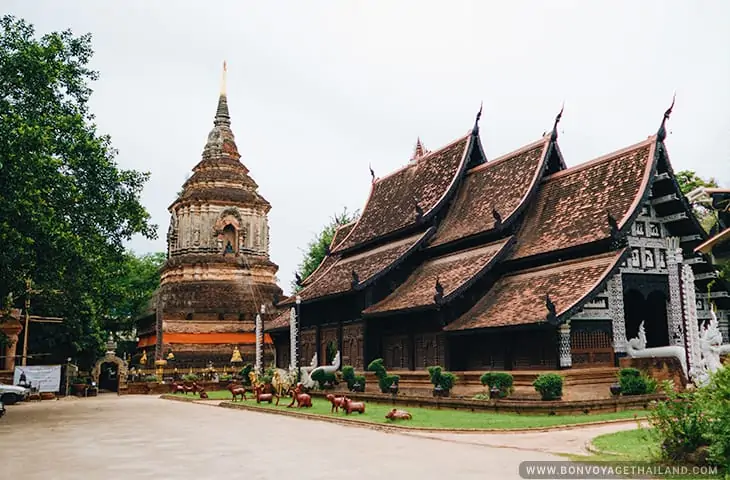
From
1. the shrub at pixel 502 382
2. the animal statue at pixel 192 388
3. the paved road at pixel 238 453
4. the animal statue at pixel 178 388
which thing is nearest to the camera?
the paved road at pixel 238 453

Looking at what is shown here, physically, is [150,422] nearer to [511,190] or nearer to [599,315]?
[599,315]

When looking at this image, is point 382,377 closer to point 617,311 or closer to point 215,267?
point 617,311

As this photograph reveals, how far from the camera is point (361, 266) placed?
27141 mm

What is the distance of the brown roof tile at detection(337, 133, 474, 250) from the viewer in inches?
1050

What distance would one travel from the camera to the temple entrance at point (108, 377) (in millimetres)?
41406

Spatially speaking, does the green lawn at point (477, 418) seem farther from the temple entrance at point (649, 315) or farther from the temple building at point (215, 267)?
the temple building at point (215, 267)

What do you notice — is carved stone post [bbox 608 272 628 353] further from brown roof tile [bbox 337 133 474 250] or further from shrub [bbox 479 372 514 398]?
brown roof tile [bbox 337 133 474 250]

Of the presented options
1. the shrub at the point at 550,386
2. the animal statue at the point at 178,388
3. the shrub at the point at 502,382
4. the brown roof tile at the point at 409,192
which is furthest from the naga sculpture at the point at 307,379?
the shrub at the point at 550,386

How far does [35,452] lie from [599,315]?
43.9 ft

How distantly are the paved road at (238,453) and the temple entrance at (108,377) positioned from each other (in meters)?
25.3

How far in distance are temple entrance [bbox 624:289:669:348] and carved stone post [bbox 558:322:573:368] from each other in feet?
11.3

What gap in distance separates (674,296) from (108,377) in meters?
33.5

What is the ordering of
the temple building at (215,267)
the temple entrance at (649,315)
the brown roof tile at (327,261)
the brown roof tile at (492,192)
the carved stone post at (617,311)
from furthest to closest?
the temple building at (215,267), the brown roof tile at (327,261), the brown roof tile at (492,192), the temple entrance at (649,315), the carved stone post at (617,311)

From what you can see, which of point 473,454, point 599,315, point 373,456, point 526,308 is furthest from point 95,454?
point 599,315
